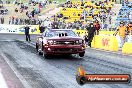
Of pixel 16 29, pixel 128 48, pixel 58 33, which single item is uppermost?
pixel 58 33

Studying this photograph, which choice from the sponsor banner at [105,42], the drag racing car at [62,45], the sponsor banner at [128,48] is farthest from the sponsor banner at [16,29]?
the drag racing car at [62,45]

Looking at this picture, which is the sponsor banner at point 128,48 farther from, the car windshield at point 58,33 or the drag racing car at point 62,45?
the drag racing car at point 62,45

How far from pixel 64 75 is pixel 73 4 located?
162ft

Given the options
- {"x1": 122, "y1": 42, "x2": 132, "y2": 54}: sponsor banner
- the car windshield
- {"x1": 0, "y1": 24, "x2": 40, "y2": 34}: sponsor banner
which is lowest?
{"x1": 0, "y1": 24, "x2": 40, "y2": 34}: sponsor banner

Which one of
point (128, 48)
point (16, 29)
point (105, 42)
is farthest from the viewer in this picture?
point (16, 29)

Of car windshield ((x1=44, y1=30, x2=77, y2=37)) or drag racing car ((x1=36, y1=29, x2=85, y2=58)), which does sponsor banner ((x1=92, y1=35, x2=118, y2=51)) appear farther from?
drag racing car ((x1=36, y1=29, x2=85, y2=58))

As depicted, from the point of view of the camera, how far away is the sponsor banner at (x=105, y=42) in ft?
78.8

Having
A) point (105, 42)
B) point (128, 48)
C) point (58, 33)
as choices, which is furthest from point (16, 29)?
point (58, 33)

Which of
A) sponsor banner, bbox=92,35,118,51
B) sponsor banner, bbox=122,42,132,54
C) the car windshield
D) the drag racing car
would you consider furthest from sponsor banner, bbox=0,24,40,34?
the drag racing car

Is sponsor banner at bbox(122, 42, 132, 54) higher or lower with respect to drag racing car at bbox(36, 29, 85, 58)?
lower

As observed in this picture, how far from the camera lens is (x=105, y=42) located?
25328 mm

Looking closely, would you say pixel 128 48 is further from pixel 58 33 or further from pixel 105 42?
pixel 58 33

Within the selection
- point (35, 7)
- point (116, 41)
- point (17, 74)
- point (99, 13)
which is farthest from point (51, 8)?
point (17, 74)

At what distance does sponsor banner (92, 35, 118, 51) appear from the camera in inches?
945
